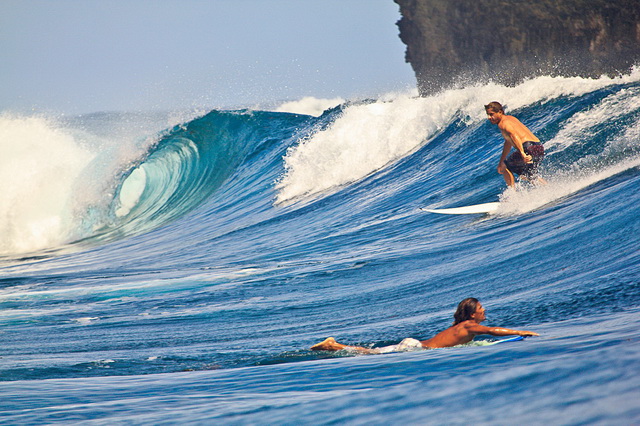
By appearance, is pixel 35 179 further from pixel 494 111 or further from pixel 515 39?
pixel 494 111

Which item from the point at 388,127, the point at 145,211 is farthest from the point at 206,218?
the point at 388,127

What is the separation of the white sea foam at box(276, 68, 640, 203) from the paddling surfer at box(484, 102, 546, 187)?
4245 millimetres

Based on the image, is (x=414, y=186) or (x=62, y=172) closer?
(x=414, y=186)

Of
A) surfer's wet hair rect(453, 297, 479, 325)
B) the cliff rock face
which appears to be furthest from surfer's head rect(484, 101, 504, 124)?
the cliff rock face

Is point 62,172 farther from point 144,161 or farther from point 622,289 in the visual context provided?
point 622,289

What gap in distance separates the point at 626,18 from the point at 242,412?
53.6ft

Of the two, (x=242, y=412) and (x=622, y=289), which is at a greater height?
(x=242, y=412)

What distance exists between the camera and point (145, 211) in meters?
16.2

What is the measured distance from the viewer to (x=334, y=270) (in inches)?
291

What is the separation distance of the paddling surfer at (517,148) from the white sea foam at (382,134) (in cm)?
424

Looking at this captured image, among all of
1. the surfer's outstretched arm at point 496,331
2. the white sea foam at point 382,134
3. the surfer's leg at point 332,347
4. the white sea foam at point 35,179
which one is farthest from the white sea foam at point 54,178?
the surfer's outstretched arm at point 496,331

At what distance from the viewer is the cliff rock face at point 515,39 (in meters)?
16.7

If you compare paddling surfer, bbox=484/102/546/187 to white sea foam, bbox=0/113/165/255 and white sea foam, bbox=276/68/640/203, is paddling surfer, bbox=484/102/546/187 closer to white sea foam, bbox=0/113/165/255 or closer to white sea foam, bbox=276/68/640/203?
white sea foam, bbox=276/68/640/203

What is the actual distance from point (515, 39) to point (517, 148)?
13593 mm
